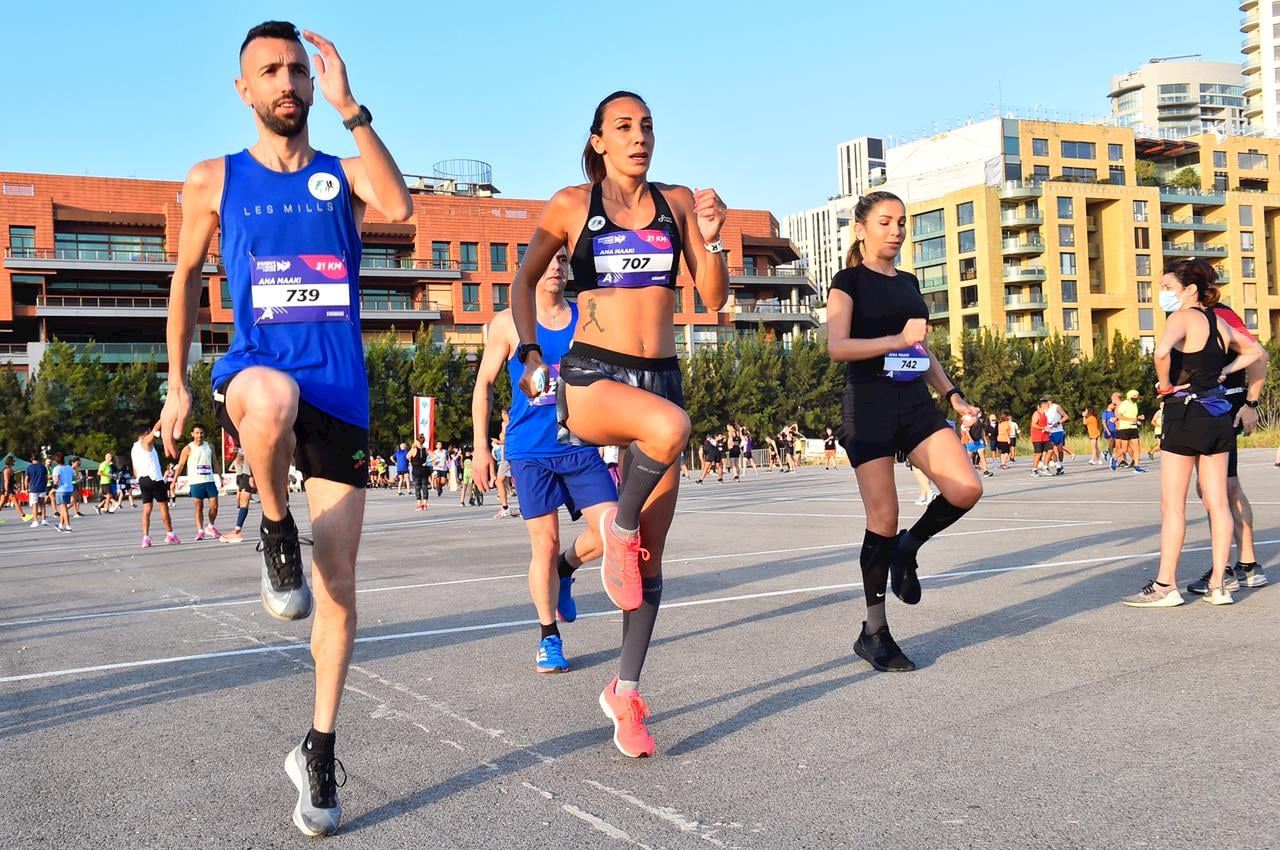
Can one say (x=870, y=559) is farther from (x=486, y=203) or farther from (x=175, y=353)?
(x=486, y=203)

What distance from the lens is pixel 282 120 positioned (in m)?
3.66

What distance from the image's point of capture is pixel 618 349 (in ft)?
14.1

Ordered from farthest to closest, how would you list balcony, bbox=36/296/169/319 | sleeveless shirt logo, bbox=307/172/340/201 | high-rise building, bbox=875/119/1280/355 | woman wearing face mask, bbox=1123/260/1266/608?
high-rise building, bbox=875/119/1280/355
balcony, bbox=36/296/169/319
woman wearing face mask, bbox=1123/260/1266/608
sleeveless shirt logo, bbox=307/172/340/201

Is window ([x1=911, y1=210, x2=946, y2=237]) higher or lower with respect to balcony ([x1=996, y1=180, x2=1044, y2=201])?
lower

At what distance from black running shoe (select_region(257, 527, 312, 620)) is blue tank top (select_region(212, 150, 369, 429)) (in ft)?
1.36

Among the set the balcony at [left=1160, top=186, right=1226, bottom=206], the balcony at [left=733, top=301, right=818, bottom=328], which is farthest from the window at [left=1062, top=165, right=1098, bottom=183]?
the balcony at [left=733, top=301, right=818, bottom=328]

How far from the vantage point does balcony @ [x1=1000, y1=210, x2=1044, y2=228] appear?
3777 inches

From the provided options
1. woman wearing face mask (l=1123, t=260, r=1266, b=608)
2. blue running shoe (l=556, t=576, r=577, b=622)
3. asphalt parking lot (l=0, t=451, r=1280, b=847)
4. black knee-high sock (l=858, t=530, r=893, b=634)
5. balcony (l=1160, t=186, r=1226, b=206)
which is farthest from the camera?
balcony (l=1160, t=186, r=1226, b=206)

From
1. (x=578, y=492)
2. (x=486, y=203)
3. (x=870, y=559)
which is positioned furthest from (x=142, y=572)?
(x=486, y=203)

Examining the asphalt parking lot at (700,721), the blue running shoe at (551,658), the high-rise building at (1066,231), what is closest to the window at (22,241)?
the high-rise building at (1066,231)

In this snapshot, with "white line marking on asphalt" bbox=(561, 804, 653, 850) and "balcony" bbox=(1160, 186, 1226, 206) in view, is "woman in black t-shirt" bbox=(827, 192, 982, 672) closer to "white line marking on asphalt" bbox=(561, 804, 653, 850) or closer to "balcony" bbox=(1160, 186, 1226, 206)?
"white line marking on asphalt" bbox=(561, 804, 653, 850)

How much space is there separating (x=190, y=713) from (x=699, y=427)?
6332 centimetres

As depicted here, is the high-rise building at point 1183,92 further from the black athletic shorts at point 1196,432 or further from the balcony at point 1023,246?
the black athletic shorts at point 1196,432

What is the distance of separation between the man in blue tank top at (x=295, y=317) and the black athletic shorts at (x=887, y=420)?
262 cm
